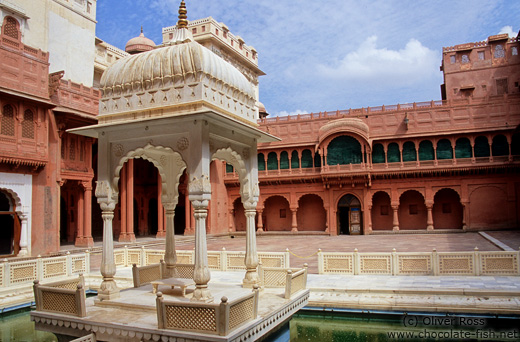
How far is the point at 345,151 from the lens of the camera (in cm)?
3055

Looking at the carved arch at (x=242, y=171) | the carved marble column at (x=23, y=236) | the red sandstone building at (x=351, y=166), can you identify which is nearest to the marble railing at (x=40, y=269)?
the carved marble column at (x=23, y=236)

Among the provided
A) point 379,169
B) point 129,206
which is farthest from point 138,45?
point 379,169

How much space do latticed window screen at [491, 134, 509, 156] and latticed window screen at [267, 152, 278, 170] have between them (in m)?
14.6

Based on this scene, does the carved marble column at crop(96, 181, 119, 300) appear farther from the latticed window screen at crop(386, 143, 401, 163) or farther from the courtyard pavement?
the latticed window screen at crop(386, 143, 401, 163)

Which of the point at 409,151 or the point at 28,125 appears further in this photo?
the point at 409,151

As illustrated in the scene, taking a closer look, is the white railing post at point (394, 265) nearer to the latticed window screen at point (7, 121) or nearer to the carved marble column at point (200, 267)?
the carved marble column at point (200, 267)

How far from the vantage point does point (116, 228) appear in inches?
1146

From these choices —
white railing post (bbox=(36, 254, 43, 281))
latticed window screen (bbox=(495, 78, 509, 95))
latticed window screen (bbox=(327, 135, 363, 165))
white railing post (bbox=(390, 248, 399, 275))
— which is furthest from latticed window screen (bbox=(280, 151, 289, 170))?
white railing post (bbox=(36, 254, 43, 281))

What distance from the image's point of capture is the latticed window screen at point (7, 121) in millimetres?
16531

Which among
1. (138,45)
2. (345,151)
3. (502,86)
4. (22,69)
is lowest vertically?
(345,151)

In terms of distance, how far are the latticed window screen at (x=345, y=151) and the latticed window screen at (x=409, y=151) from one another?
2.93 metres

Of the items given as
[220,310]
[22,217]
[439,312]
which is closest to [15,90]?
[22,217]

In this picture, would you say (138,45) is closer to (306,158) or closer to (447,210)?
(306,158)

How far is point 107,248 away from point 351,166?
23.9m
